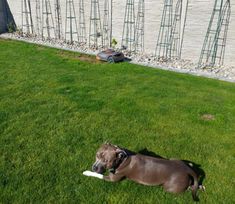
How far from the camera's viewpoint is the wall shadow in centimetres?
1648

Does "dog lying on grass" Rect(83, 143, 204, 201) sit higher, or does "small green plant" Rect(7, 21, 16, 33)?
"dog lying on grass" Rect(83, 143, 204, 201)

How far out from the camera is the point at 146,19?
38.0 ft

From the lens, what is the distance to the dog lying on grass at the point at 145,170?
3.47m

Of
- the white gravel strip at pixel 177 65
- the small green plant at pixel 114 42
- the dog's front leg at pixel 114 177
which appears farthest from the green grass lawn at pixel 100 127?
the small green plant at pixel 114 42

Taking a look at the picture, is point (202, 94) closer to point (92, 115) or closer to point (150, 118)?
point (150, 118)

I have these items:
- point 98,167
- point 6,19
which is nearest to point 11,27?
point 6,19

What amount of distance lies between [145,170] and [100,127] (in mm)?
1666

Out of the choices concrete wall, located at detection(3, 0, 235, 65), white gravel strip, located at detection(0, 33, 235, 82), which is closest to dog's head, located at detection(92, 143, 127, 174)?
white gravel strip, located at detection(0, 33, 235, 82)

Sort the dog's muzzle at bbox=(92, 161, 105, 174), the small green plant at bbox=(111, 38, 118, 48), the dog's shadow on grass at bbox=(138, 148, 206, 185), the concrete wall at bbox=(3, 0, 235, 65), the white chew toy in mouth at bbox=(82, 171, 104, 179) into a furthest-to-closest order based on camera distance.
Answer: the small green plant at bbox=(111, 38, 118, 48)
the concrete wall at bbox=(3, 0, 235, 65)
the dog's shadow on grass at bbox=(138, 148, 206, 185)
the white chew toy in mouth at bbox=(82, 171, 104, 179)
the dog's muzzle at bbox=(92, 161, 105, 174)

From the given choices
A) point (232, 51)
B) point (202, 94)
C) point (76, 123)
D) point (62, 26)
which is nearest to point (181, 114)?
point (202, 94)

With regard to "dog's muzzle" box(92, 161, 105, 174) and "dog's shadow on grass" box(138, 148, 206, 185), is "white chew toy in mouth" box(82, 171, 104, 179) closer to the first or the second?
"dog's muzzle" box(92, 161, 105, 174)

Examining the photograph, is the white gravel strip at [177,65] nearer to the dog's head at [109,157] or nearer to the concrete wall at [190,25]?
the concrete wall at [190,25]

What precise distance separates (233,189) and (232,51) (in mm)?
7504

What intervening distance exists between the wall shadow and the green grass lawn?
349 inches
